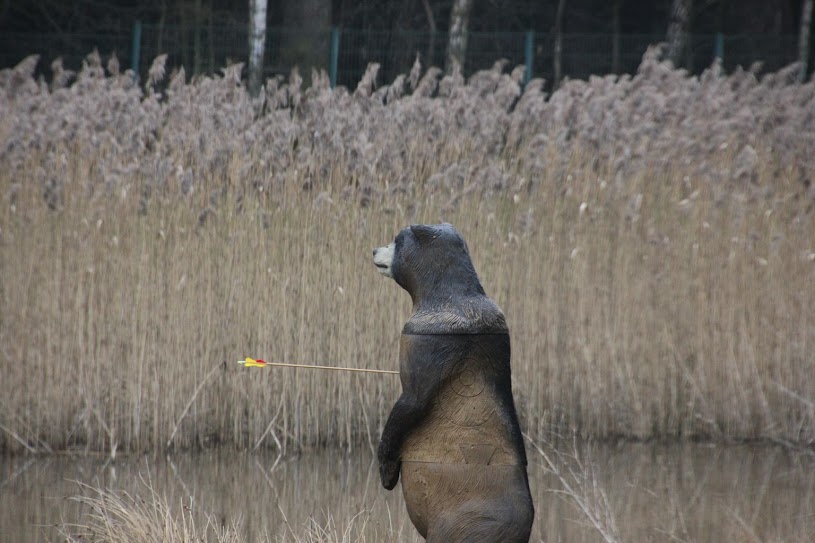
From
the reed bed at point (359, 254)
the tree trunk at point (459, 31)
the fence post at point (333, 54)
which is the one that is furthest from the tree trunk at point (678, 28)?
the reed bed at point (359, 254)

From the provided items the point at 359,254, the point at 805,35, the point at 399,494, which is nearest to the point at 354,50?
the point at 805,35

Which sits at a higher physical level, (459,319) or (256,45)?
(256,45)

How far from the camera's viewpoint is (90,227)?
273 inches

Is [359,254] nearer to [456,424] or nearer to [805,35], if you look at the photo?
[456,424]

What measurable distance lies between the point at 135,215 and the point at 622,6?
41.7ft

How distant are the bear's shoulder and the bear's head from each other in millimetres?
31

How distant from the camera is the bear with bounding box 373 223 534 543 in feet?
10.5

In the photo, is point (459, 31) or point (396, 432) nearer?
point (396, 432)

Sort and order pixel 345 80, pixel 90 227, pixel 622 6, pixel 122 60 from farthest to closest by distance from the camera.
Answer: pixel 622 6
pixel 122 60
pixel 345 80
pixel 90 227

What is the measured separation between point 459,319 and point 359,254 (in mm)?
3838

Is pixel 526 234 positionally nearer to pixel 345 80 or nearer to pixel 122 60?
pixel 345 80

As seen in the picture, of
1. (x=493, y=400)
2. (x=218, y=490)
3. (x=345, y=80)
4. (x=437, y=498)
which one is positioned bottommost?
(x=218, y=490)

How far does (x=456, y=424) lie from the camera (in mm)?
3266

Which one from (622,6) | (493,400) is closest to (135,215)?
(493,400)
